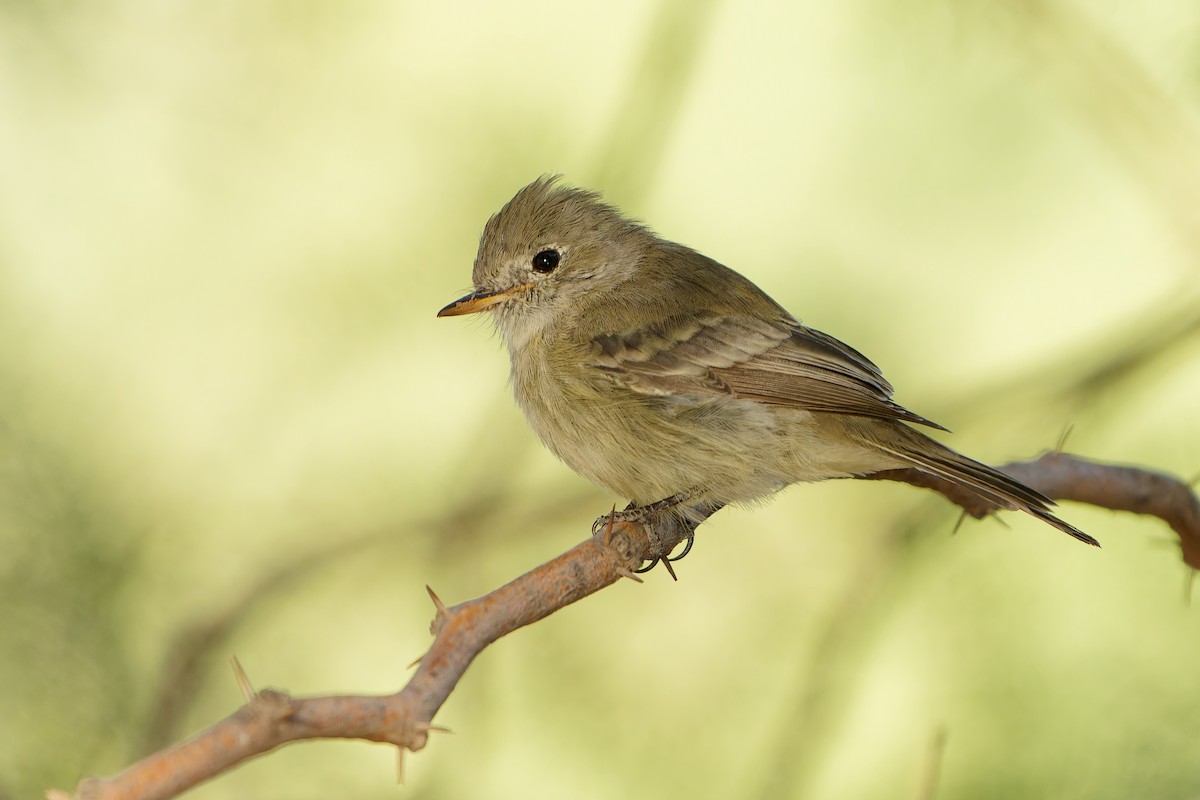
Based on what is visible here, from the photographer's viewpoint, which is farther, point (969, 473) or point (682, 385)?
point (682, 385)

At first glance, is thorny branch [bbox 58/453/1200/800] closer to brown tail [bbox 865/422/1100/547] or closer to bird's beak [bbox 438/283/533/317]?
brown tail [bbox 865/422/1100/547]

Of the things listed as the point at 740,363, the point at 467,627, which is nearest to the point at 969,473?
the point at 740,363

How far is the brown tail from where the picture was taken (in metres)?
2.81

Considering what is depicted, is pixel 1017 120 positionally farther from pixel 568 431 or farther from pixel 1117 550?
pixel 568 431

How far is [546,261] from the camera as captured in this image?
4008mm

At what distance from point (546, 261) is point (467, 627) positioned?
208cm

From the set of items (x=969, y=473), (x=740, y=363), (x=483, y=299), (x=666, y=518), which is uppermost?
(x=483, y=299)

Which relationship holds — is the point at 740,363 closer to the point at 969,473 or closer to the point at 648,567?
the point at 648,567

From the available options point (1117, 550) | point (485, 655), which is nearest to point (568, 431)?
point (485, 655)

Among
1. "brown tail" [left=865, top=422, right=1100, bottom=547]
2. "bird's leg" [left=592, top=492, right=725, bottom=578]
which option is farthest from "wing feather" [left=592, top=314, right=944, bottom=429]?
"bird's leg" [left=592, top=492, right=725, bottom=578]

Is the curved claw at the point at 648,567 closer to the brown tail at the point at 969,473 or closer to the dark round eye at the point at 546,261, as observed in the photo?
the brown tail at the point at 969,473

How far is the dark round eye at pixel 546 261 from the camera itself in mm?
3998

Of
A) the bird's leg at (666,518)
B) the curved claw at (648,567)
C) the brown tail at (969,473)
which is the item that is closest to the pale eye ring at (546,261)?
the bird's leg at (666,518)

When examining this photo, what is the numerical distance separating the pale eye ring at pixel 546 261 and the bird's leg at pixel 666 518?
0.90m
